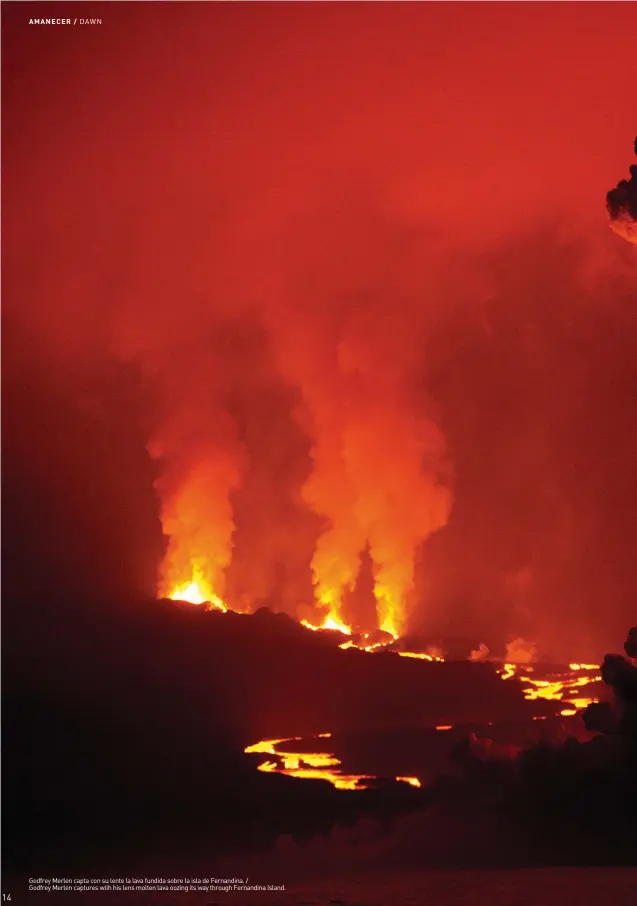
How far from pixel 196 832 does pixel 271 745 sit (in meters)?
3.52

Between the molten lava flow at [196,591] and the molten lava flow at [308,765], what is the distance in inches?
391

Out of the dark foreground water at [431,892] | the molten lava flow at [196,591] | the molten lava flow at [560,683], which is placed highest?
the molten lava flow at [196,591]

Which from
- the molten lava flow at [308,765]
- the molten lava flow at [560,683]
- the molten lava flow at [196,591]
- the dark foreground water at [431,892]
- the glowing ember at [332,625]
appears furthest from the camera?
the molten lava flow at [196,591]

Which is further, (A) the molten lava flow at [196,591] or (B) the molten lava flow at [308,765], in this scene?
(A) the molten lava flow at [196,591]

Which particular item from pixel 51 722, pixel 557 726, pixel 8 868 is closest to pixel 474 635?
pixel 557 726

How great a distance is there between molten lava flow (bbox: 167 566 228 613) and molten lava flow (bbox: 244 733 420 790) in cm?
993

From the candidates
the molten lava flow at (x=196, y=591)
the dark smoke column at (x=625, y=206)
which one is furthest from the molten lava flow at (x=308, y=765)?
the dark smoke column at (x=625, y=206)

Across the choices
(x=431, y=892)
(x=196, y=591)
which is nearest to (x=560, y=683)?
(x=431, y=892)

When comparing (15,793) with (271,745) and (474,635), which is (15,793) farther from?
(474,635)

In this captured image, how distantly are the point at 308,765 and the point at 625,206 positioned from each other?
46.0 feet

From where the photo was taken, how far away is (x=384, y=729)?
22.5 m

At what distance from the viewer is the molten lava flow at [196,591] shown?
106 ft

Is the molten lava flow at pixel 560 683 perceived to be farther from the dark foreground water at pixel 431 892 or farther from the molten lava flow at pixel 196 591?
the molten lava flow at pixel 196 591

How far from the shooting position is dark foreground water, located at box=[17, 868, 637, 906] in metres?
13.0
